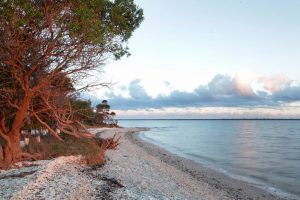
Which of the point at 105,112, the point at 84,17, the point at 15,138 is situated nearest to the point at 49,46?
the point at 84,17

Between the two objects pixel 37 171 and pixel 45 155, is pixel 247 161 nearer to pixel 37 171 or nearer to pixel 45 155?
pixel 45 155

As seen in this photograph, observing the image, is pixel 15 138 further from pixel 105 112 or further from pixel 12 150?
pixel 105 112

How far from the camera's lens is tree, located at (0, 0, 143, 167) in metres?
14.6

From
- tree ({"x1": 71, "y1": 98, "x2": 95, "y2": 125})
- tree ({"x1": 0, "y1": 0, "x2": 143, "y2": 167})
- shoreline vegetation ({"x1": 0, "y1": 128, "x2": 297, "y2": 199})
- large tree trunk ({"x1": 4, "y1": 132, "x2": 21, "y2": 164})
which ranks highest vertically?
tree ({"x1": 0, "y1": 0, "x2": 143, "y2": 167})

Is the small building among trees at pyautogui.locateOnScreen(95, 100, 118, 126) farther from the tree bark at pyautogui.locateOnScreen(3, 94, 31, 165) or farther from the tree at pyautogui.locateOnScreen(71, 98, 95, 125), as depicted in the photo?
the tree bark at pyautogui.locateOnScreen(3, 94, 31, 165)

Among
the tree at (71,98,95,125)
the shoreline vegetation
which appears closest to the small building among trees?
the tree at (71,98,95,125)

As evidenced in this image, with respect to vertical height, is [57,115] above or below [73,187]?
above

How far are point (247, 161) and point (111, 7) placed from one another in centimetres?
2711

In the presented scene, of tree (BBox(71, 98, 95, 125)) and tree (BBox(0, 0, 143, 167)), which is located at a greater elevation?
tree (BBox(0, 0, 143, 167))

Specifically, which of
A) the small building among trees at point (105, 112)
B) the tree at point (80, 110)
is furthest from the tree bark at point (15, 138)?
the small building among trees at point (105, 112)

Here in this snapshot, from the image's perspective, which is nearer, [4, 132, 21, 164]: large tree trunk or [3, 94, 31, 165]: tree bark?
[3, 94, 31, 165]: tree bark

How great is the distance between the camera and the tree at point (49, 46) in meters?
14.6

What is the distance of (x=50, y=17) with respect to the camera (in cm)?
1470

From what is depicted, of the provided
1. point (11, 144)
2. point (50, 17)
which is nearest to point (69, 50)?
point (50, 17)
